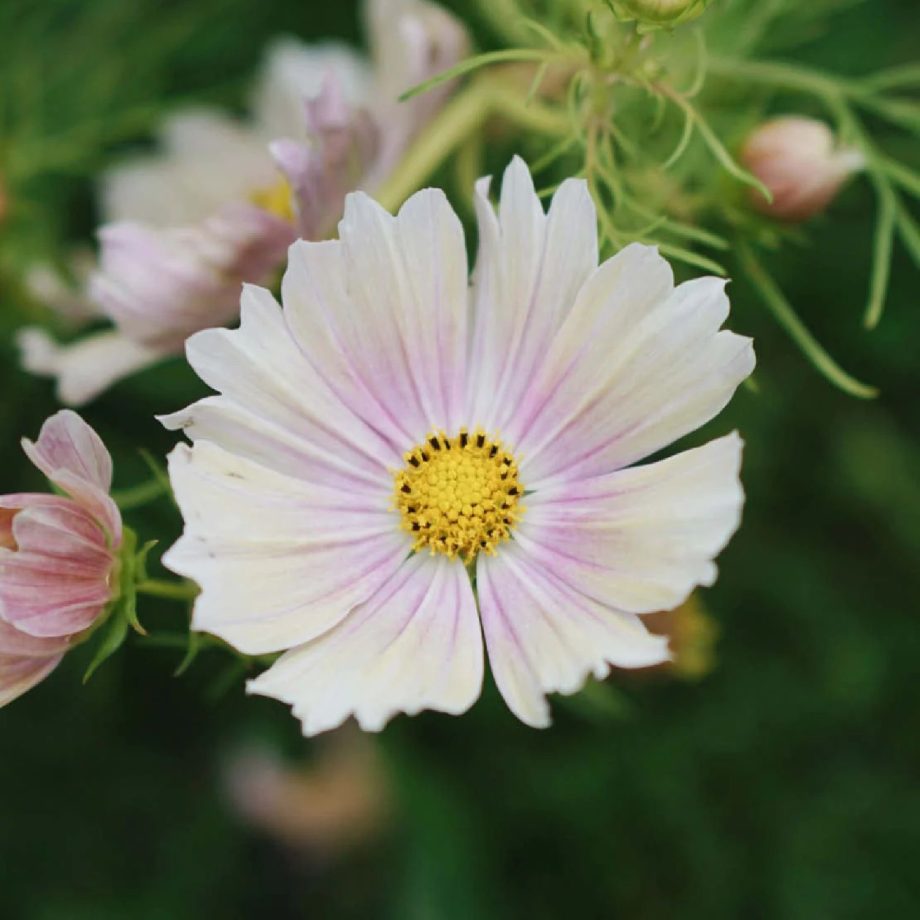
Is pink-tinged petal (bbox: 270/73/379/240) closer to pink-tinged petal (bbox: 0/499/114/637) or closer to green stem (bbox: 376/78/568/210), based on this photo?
green stem (bbox: 376/78/568/210)

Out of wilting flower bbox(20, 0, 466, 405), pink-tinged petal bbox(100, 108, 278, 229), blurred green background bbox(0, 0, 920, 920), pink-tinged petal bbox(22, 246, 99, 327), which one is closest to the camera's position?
wilting flower bbox(20, 0, 466, 405)

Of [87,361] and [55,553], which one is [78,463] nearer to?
[55,553]

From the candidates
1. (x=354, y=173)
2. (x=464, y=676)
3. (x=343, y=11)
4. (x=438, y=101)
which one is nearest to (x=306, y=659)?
(x=464, y=676)

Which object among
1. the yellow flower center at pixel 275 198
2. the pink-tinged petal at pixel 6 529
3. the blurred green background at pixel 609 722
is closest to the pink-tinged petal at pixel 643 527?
the pink-tinged petal at pixel 6 529

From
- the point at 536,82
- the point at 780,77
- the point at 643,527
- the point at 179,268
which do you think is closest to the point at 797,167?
the point at 780,77

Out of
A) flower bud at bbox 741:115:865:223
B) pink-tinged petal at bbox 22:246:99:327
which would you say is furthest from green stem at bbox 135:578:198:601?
flower bud at bbox 741:115:865:223

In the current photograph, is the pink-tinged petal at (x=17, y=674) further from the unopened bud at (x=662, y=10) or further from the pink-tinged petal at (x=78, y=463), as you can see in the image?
the unopened bud at (x=662, y=10)

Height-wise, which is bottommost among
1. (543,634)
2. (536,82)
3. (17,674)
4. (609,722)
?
(609,722)

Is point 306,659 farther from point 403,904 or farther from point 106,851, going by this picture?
point 106,851
